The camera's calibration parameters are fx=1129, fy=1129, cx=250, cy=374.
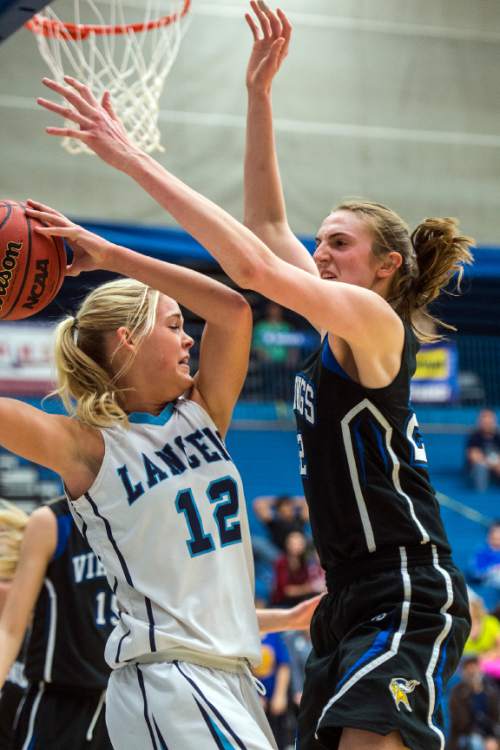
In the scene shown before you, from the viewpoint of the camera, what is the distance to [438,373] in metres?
14.7

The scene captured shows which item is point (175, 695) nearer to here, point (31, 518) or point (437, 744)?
point (437, 744)

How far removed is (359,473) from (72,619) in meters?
1.72

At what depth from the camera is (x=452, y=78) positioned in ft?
46.0

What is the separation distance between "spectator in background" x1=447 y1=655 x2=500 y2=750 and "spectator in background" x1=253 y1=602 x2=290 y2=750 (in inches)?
61.7

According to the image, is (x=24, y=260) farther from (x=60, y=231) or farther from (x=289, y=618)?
(x=289, y=618)

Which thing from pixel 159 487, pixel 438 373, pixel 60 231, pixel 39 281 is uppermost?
pixel 60 231

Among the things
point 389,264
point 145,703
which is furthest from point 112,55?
point 145,703

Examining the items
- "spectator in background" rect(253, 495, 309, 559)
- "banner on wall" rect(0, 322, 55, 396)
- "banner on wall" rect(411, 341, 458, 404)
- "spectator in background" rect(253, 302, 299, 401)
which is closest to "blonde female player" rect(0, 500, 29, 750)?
"spectator in background" rect(253, 495, 309, 559)

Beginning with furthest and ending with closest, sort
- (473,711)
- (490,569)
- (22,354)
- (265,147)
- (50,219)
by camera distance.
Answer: (490,569) → (22,354) → (473,711) → (265,147) → (50,219)

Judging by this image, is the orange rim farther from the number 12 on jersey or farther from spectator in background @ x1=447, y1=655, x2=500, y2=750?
spectator in background @ x1=447, y1=655, x2=500, y2=750

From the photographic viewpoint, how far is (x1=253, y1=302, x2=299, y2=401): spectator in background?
13859mm

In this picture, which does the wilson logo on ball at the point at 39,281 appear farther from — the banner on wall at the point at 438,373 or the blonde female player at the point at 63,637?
the banner on wall at the point at 438,373

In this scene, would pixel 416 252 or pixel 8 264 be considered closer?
pixel 8 264

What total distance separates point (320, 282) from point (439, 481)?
12750mm
